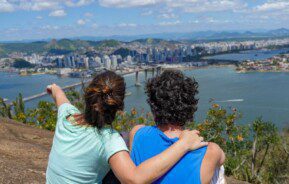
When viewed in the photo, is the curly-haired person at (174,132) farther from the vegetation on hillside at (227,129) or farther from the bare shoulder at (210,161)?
the vegetation on hillside at (227,129)

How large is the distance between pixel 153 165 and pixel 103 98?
0.91 ft

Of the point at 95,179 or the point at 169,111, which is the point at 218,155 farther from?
the point at 95,179

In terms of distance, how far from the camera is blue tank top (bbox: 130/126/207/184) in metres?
1.30

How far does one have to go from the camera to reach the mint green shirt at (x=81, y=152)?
1.37m

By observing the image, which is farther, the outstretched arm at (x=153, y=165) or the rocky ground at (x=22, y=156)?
the rocky ground at (x=22, y=156)

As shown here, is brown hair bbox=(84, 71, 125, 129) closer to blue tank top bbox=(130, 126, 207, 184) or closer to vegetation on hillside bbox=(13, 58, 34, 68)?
blue tank top bbox=(130, 126, 207, 184)

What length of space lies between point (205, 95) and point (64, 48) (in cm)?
8054

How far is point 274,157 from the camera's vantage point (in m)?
10.6

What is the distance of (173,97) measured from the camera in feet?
4.32

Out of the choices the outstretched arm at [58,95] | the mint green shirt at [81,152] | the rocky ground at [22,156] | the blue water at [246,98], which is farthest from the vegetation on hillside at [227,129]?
the blue water at [246,98]

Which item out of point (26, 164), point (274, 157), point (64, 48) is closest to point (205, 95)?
point (274, 157)

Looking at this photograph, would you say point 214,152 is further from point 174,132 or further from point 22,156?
point 22,156

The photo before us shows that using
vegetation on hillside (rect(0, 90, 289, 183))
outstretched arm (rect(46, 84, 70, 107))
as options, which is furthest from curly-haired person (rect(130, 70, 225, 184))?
vegetation on hillside (rect(0, 90, 289, 183))

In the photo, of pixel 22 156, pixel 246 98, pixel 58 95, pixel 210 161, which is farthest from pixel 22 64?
pixel 210 161
